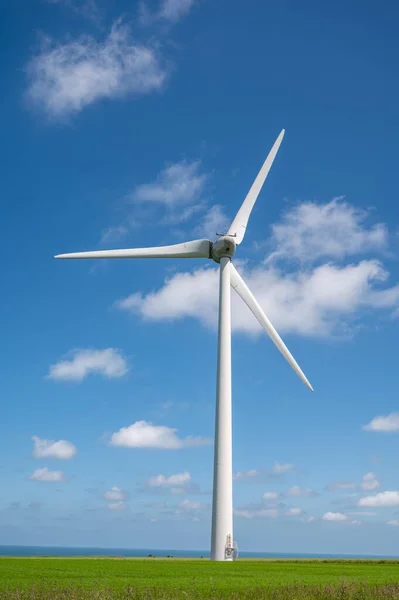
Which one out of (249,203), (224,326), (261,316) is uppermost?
(249,203)

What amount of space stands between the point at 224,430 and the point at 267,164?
25859mm

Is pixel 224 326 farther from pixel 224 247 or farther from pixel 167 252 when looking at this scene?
pixel 167 252

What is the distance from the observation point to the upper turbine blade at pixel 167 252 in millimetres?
53781

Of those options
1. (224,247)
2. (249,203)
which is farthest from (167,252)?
(249,203)

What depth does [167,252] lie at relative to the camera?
55406 millimetres

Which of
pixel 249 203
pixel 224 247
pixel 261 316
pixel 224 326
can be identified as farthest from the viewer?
pixel 249 203

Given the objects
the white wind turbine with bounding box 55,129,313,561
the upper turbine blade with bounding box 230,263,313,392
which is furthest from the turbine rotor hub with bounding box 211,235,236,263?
the upper turbine blade with bounding box 230,263,313,392

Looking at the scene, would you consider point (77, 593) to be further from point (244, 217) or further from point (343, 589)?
point (244, 217)

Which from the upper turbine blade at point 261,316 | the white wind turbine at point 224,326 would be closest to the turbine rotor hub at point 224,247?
the white wind turbine at point 224,326

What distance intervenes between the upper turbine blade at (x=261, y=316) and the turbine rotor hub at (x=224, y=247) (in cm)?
Result: 132

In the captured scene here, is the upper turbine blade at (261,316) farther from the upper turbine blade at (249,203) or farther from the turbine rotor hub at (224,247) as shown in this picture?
the upper turbine blade at (249,203)

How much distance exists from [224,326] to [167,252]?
9.62 meters

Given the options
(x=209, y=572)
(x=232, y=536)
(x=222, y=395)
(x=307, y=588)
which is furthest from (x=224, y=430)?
(x=307, y=588)

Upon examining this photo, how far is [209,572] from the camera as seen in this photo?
109ft
